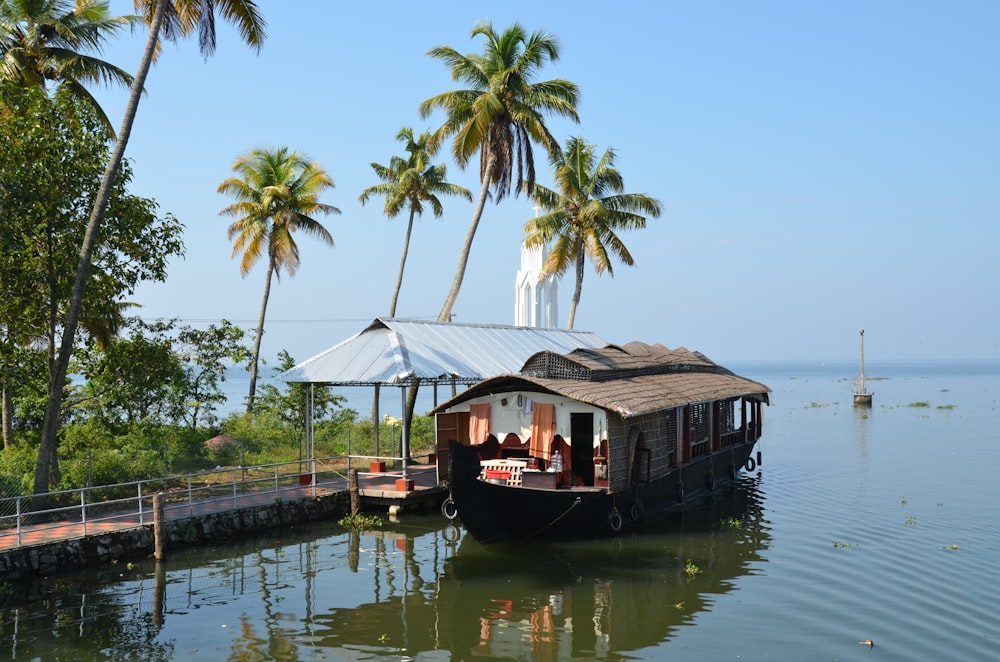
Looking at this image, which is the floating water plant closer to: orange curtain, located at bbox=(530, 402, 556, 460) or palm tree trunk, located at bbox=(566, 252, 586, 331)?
orange curtain, located at bbox=(530, 402, 556, 460)

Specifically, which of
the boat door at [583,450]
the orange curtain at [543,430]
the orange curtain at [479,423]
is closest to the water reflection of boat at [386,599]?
the boat door at [583,450]

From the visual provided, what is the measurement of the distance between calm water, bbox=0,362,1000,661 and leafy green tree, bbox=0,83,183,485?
556cm

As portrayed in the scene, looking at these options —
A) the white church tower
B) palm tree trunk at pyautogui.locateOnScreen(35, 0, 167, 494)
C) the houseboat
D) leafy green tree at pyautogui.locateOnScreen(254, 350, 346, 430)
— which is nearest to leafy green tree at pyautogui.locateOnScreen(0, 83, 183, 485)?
palm tree trunk at pyautogui.locateOnScreen(35, 0, 167, 494)

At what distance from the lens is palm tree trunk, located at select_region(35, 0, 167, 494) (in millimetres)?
16891

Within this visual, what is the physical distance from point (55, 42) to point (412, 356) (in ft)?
38.6

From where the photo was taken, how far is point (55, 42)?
68.3 feet

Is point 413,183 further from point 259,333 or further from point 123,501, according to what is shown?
point 123,501

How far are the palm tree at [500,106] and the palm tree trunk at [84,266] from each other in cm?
1198

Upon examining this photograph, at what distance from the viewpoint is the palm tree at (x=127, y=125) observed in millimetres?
16938

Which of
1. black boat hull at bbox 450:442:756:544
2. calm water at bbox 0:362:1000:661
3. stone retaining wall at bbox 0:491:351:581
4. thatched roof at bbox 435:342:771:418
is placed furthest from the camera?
thatched roof at bbox 435:342:771:418

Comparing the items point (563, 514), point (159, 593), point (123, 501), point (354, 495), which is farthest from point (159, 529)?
point (563, 514)

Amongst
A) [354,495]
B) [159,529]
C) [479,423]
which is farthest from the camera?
[354,495]

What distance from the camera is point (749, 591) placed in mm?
14539

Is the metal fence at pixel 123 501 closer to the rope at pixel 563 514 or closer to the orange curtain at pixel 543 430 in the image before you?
the orange curtain at pixel 543 430
